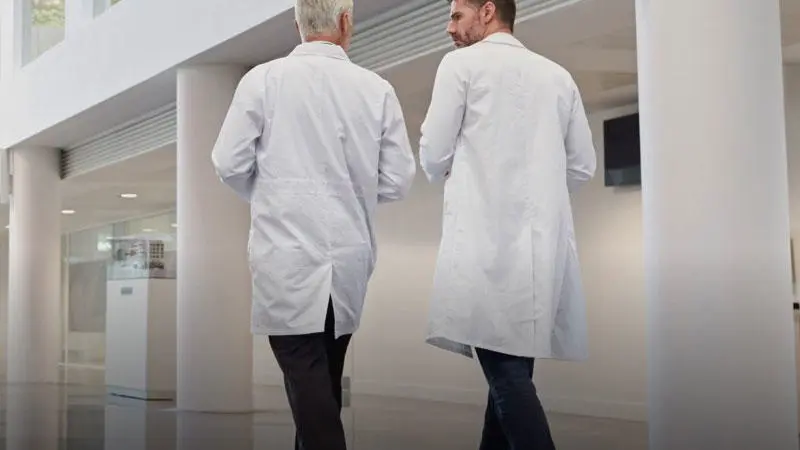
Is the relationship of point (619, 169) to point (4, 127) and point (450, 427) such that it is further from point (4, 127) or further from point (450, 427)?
point (4, 127)

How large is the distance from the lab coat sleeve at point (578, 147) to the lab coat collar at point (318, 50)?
2.25 ft

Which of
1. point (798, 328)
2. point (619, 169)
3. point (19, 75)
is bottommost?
point (798, 328)

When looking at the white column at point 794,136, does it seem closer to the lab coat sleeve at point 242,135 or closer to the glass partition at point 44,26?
the lab coat sleeve at point 242,135

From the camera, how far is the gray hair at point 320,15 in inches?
138

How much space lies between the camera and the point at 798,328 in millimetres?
8414

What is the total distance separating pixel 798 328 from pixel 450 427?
2.67 metres

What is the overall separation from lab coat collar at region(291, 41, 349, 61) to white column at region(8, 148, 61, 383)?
11.3 metres

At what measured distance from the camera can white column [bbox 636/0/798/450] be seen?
4191 mm

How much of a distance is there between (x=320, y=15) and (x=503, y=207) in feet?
2.67

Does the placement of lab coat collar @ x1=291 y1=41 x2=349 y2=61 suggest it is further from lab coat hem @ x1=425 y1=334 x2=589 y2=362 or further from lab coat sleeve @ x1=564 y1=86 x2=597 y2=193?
lab coat hem @ x1=425 y1=334 x2=589 y2=362

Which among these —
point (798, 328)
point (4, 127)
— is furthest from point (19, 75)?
point (798, 328)

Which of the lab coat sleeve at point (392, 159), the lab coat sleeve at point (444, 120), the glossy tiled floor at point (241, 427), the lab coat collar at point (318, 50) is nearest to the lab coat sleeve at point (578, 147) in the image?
A: the lab coat sleeve at point (444, 120)

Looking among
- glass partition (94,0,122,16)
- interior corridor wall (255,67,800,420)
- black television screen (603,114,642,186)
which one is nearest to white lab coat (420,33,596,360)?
interior corridor wall (255,67,800,420)

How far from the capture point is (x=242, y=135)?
3326 millimetres
